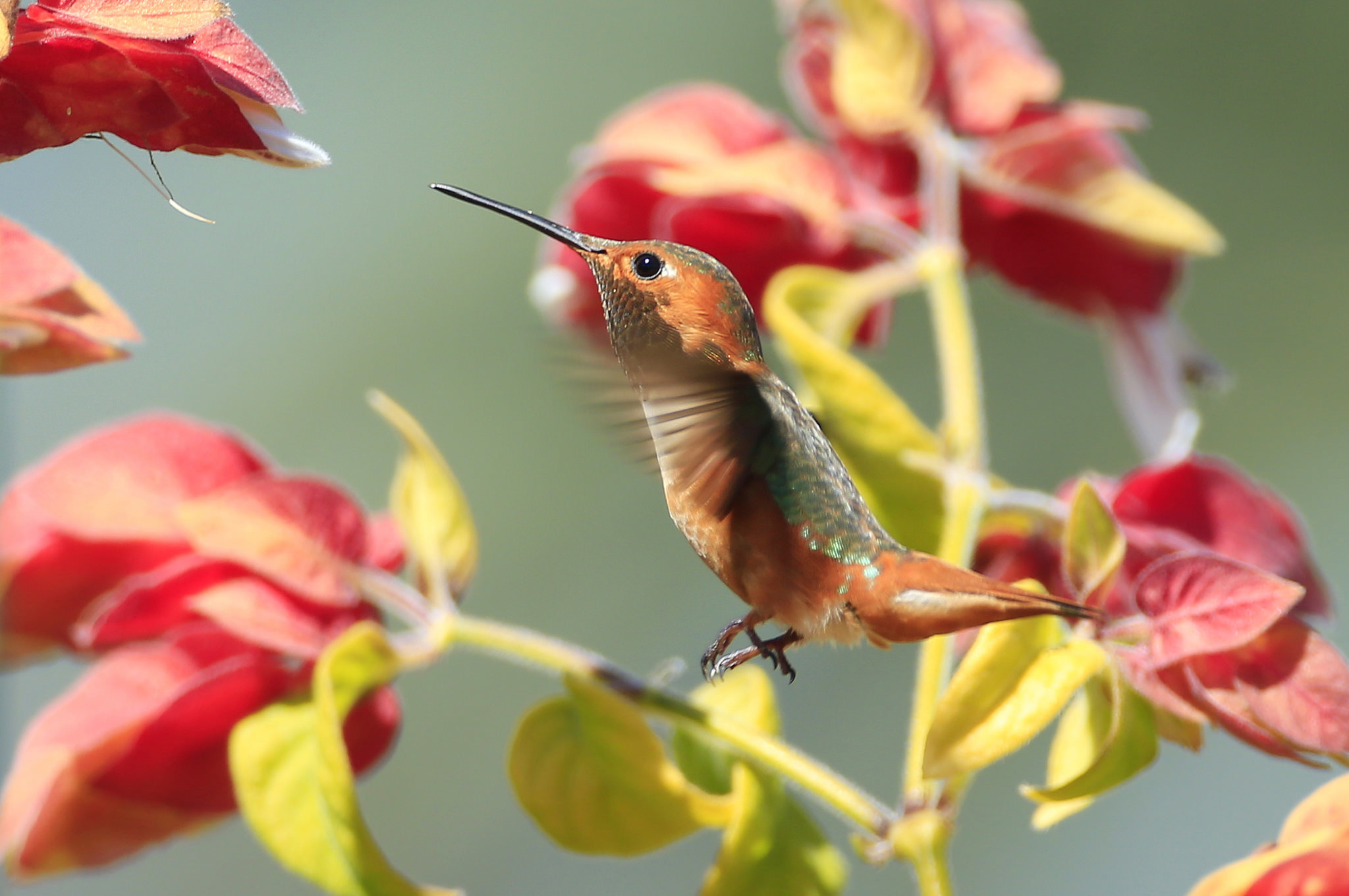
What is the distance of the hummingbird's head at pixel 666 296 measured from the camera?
0.19 meters

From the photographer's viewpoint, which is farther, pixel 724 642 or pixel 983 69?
pixel 983 69

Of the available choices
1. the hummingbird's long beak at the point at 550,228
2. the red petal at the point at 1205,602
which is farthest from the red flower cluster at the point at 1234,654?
the hummingbird's long beak at the point at 550,228

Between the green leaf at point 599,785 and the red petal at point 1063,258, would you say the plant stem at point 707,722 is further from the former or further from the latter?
the red petal at point 1063,258

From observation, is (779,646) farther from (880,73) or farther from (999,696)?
(880,73)

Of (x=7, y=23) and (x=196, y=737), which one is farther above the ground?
(x=7, y=23)

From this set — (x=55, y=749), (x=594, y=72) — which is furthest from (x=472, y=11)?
(x=55, y=749)

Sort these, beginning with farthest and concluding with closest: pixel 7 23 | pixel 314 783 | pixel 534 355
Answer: pixel 534 355, pixel 314 783, pixel 7 23

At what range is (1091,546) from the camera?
8.7 inches

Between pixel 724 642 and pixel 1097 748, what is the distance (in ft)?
0.22

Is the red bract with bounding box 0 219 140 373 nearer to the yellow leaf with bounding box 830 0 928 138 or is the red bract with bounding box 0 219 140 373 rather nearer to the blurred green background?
the yellow leaf with bounding box 830 0 928 138

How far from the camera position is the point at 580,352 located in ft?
0.55

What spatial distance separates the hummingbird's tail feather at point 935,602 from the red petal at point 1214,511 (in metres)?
0.09

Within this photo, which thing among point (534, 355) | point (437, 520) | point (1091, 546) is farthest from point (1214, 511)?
point (534, 355)

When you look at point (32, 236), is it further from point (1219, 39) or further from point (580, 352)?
point (1219, 39)
